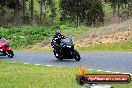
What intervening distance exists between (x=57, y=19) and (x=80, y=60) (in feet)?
234

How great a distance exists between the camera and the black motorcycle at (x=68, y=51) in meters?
20.8

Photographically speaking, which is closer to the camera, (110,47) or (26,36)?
(110,47)

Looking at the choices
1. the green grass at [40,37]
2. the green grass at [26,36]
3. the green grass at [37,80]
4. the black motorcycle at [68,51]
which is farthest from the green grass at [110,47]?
the green grass at [37,80]

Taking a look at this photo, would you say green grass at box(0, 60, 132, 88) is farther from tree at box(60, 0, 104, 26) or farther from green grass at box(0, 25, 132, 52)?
tree at box(60, 0, 104, 26)

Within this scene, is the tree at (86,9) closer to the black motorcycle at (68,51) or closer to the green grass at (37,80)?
the black motorcycle at (68,51)

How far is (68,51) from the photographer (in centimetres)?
2112

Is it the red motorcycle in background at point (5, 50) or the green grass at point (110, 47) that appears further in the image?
the green grass at point (110, 47)

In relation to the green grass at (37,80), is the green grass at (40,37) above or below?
below

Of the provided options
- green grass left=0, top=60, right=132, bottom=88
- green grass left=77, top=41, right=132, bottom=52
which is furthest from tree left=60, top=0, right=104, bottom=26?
green grass left=0, top=60, right=132, bottom=88

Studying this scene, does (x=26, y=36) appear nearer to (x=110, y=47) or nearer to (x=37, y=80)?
(x=110, y=47)

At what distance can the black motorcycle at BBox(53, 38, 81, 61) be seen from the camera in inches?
820

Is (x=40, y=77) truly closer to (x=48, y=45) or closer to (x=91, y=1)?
(x=48, y=45)

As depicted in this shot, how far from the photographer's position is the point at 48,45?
1361 inches

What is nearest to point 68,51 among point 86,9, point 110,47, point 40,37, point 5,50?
point 5,50
